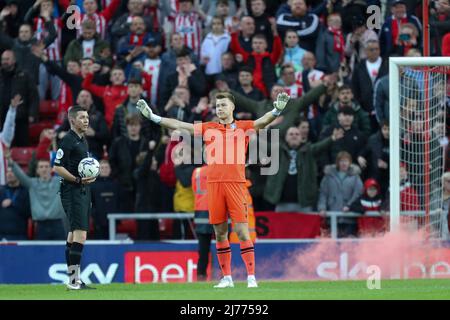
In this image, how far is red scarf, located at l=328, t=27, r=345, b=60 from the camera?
21641 millimetres

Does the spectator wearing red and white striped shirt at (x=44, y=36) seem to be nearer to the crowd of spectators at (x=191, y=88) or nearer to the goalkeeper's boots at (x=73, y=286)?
the crowd of spectators at (x=191, y=88)

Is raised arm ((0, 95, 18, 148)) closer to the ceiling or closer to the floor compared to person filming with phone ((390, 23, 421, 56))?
closer to the floor

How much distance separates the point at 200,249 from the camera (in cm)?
1778

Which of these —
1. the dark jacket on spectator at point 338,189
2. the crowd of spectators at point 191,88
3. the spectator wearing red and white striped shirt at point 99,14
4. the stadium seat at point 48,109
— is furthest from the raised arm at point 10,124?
the dark jacket on spectator at point 338,189

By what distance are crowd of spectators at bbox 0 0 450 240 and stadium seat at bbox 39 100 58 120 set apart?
0.21ft

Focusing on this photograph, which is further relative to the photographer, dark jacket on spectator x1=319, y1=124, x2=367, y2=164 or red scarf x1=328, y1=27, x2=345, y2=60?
red scarf x1=328, y1=27, x2=345, y2=60

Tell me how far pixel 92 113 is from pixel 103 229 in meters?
2.04

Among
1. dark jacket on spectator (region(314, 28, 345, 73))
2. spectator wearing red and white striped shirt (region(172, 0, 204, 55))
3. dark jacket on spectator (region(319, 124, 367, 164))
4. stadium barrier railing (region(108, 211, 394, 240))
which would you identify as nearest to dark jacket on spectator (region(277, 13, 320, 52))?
dark jacket on spectator (region(314, 28, 345, 73))

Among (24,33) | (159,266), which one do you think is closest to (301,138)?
(159,266)

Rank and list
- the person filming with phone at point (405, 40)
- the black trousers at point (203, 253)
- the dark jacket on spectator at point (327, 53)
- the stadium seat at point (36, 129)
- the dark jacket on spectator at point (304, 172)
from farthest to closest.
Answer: the stadium seat at point (36, 129), the dark jacket on spectator at point (327, 53), the person filming with phone at point (405, 40), the dark jacket on spectator at point (304, 172), the black trousers at point (203, 253)

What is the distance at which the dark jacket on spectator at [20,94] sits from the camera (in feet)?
71.4

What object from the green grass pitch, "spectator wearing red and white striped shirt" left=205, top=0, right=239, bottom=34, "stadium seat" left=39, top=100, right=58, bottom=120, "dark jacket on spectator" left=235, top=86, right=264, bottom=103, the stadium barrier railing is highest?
"spectator wearing red and white striped shirt" left=205, top=0, right=239, bottom=34

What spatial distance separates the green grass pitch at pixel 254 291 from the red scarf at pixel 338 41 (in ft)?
21.7

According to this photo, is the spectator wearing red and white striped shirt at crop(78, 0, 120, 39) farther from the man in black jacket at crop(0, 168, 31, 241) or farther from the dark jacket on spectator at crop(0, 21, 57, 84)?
the man in black jacket at crop(0, 168, 31, 241)
